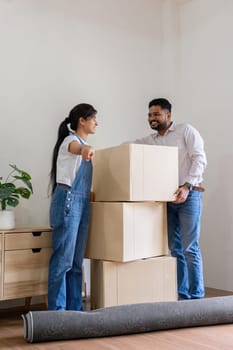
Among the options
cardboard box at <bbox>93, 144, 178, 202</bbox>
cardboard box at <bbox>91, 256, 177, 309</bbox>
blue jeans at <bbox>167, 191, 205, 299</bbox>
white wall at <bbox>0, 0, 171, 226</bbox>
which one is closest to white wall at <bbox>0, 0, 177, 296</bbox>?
white wall at <bbox>0, 0, 171, 226</bbox>

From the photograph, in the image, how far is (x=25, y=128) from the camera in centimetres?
329

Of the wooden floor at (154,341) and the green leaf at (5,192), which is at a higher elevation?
the green leaf at (5,192)

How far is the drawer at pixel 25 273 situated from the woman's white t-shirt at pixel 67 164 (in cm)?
51

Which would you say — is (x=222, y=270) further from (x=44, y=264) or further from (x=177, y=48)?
(x=177, y=48)

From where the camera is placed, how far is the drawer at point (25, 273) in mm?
2689

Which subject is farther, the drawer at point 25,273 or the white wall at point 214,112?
the white wall at point 214,112

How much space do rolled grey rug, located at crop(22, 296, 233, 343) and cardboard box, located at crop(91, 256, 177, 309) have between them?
0.40 m

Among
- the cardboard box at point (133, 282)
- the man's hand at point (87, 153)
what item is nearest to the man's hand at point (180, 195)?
the cardboard box at point (133, 282)

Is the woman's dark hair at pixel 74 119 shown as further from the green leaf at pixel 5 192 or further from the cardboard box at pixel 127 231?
the cardboard box at pixel 127 231

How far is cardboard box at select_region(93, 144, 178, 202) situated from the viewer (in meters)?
2.68

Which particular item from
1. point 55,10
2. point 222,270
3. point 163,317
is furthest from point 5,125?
point 222,270

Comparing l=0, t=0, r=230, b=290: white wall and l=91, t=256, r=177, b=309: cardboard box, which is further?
l=0, t=0, r=230, b=290: white wall

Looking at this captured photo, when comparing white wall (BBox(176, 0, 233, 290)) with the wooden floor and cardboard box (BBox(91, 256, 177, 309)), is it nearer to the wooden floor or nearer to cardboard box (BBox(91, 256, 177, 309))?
cardboard box (BBox(91, 256, 177, 309))

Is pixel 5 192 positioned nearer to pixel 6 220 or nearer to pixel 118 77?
pixel 6 220
